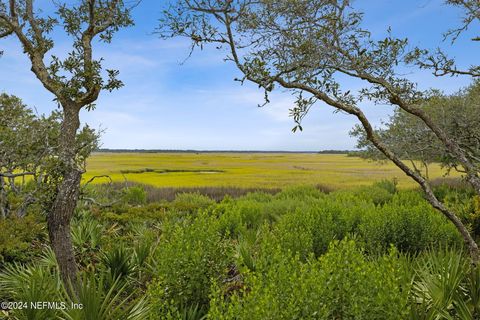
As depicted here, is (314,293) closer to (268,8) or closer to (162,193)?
(268,8)

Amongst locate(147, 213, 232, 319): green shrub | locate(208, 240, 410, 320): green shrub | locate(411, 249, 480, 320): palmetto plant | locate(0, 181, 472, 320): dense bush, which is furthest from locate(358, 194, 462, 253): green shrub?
locate(208, 240, 410, 320): green shrub

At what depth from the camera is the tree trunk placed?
582cm

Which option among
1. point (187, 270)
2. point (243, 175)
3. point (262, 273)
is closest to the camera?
point (187, 270)

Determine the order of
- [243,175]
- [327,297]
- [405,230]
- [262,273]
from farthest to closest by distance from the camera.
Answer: [243,175], [405,230], [262,273], [327,297]

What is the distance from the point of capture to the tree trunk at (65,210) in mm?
5824

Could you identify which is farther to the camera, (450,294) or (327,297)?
(450,294)

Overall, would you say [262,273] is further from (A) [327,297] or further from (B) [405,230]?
(B) [405,230]

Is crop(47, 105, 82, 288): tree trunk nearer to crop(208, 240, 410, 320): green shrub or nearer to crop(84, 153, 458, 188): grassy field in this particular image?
crop(208, 240, 410, 320): green shrub

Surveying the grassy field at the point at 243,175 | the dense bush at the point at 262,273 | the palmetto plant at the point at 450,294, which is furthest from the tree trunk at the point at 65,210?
the palmetto plant at the point at 450,294

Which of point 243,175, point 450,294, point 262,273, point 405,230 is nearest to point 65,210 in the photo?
point 262,273

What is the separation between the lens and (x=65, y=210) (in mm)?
5840

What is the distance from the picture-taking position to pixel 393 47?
6.41 m

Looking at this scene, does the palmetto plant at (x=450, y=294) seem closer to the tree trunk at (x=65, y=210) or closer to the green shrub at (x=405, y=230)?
the green shrub at (x=405, y=230)

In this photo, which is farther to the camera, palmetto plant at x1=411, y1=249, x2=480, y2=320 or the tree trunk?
the tree trunk
